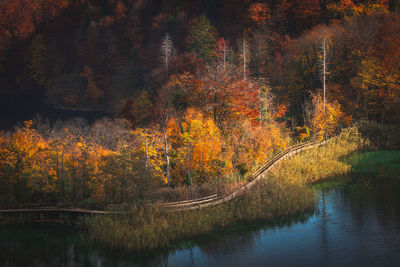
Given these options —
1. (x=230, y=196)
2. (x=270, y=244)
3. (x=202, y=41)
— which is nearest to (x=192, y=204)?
(x=230, y=196)

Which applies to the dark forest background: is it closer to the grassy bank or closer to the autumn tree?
the autumn tree

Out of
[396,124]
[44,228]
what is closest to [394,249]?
[44,228]

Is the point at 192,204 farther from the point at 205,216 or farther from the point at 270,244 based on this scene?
the point at 270,244

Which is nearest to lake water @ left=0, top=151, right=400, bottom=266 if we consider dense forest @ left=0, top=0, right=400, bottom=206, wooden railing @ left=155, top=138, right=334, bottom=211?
wooden railing @ left=155, top=138, right=334, bottom=211

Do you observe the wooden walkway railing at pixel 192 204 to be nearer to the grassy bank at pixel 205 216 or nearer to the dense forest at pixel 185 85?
the grassy bank at pixel 205 216

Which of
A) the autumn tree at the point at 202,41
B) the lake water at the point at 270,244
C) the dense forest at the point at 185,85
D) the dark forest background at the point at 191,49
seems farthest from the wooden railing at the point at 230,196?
the autumn tree at the point at 202,41

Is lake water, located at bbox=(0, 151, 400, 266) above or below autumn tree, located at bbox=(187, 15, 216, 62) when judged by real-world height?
below
